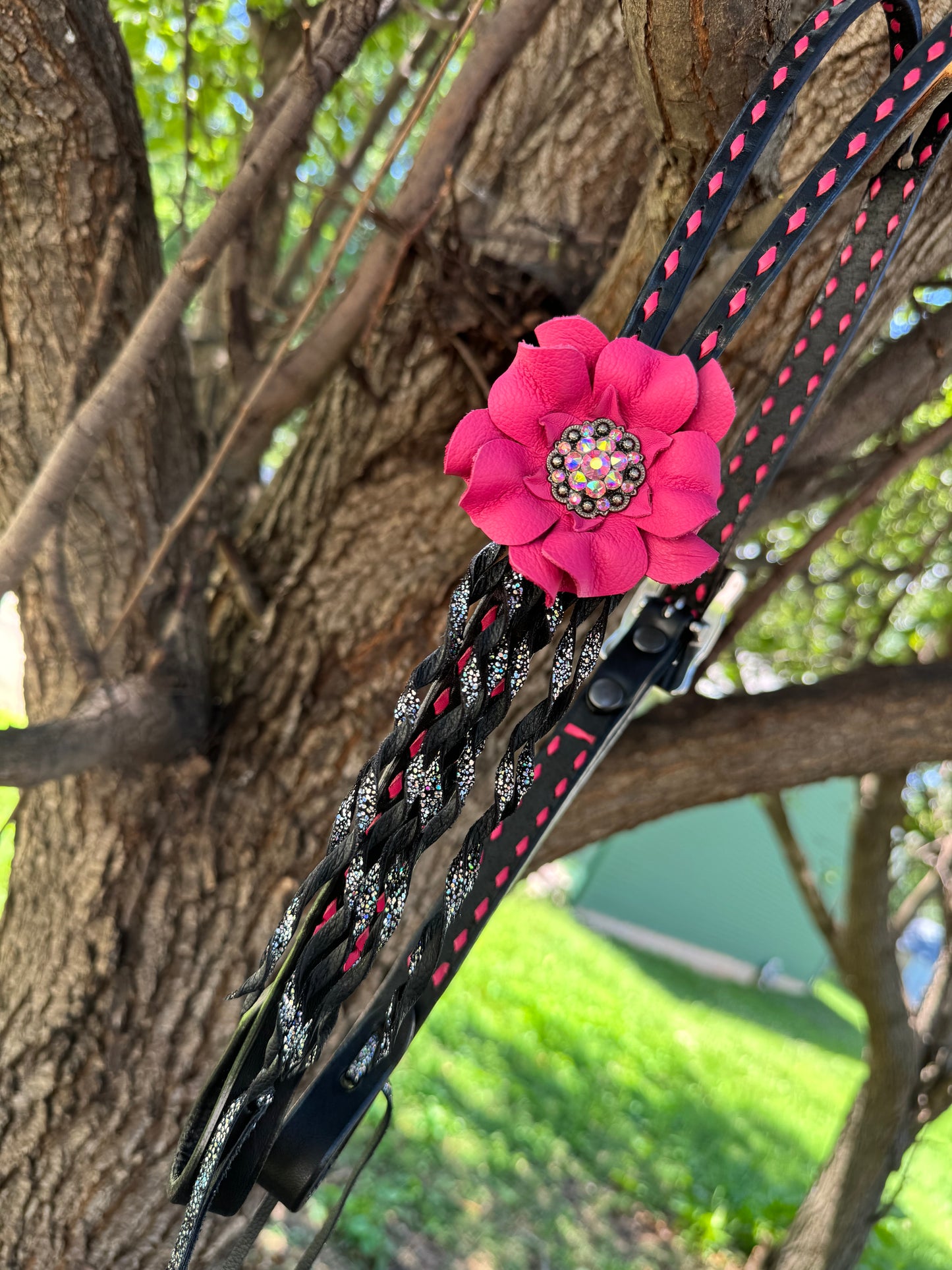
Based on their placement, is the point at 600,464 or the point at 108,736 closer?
the point at 600,464

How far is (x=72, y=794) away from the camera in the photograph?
5.16ft


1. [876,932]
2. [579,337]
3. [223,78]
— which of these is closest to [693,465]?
[579,337]

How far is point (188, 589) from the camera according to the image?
1590mm

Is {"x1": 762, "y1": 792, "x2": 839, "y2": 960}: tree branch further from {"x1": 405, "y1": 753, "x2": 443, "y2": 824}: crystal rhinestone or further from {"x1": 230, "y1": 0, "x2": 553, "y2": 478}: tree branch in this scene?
{"x1": 405, "y1": 753, "x2": 443, "y2": 824}: crystal rhinestone

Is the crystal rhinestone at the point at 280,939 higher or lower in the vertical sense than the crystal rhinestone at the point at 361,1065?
higher

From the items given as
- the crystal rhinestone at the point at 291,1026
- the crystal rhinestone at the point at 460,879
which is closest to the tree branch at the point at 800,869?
the crystal rhinestone at the point at 460,879

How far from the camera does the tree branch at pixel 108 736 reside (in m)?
1.29

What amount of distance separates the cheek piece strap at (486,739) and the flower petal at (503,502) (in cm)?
4

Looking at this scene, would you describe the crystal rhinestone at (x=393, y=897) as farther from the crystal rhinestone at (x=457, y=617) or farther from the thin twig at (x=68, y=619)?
the thin twig at (x=68, y=619)

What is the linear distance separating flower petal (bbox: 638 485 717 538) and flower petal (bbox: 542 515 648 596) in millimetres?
16

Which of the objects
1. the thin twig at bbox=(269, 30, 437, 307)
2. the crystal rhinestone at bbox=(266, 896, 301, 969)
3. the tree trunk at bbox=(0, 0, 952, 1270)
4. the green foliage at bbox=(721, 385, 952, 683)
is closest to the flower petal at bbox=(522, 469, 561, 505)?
the crystal rhinestone at bbox=(266, 896, 301, 969)

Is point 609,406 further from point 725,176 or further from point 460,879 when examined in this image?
point 460,879

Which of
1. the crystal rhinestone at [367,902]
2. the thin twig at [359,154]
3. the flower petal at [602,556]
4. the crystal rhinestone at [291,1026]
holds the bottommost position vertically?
the crystal rhinestone at [291,1026]

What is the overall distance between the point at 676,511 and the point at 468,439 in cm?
17
